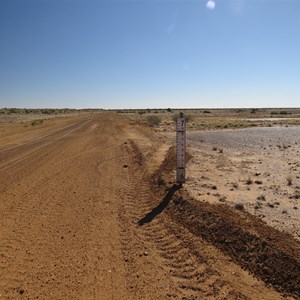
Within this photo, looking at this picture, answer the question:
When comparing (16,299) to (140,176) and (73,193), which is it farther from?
(140,176)

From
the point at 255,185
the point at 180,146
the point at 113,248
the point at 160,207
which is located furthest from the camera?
the point at 255,185

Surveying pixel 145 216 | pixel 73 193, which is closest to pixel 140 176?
pixel 73 193

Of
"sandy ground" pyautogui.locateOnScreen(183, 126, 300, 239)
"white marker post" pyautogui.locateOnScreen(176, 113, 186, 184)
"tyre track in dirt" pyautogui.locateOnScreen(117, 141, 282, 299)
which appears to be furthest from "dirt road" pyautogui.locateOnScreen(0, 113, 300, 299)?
"sandy ground" pyautogui.locateOnScreen(183, 126, 300, 239)

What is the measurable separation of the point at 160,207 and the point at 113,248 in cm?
266

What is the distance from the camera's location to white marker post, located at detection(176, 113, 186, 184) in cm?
1035

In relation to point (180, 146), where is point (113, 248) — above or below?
below

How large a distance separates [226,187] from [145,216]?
12.1 ft

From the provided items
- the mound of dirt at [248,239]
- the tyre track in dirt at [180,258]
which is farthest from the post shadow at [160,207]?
the mound of dirt at [248,239]

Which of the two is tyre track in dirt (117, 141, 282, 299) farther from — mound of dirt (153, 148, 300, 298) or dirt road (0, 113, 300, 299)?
mound of dirt (153, 148, 300, 298)

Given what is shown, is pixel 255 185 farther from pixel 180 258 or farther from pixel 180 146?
pixel 180 258

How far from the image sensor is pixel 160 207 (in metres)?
8.66

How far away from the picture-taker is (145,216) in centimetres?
799

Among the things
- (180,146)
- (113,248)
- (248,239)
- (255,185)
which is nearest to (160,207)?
(180,146)

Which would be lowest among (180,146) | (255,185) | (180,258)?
(255,185)
